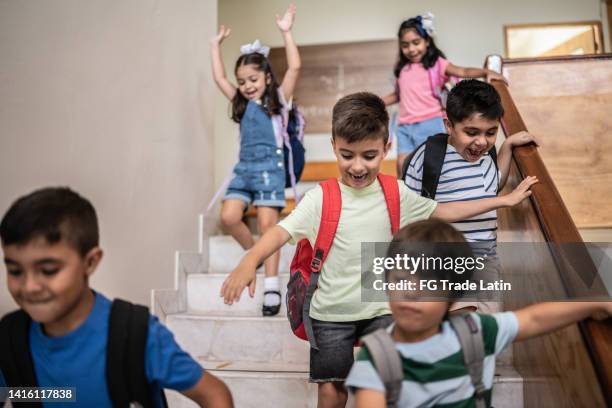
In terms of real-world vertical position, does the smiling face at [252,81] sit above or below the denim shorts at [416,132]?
above

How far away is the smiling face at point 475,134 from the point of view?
2211 mm

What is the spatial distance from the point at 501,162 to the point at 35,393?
1.97 meters

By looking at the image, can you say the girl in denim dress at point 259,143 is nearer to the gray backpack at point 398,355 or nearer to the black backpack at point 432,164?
the black backpack at point 432,164

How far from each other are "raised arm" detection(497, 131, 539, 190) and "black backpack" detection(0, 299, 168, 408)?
172 cm

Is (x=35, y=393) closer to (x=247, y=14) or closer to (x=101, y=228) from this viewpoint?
(x=101, y=228)

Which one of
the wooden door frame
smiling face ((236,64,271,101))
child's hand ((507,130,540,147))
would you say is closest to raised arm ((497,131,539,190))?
child's hand ((507,130,540,147))

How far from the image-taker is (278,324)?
265cm

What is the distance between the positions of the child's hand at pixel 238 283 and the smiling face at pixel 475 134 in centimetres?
116

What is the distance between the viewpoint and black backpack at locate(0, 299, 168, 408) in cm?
120

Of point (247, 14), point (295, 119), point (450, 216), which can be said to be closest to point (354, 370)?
point (450, 216)

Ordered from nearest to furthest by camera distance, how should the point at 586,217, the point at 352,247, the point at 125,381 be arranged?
1. the point at 125,381
2. the point at 352,247
3. the point at 586,217

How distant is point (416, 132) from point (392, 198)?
6.44 ft

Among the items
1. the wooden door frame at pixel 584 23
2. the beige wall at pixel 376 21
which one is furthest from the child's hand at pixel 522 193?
the wooden door frame at pixel 584 23

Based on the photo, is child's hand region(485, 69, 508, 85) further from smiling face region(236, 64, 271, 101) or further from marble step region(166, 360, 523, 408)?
marble step region(166, 360, 523, 408)
